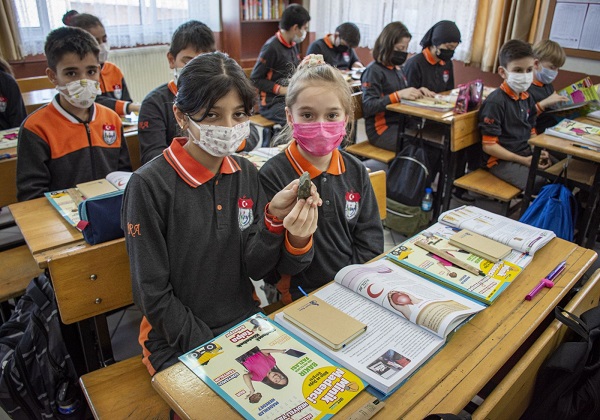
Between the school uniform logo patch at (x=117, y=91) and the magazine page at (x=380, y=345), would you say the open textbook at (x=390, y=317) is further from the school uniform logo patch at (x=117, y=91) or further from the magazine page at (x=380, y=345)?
the school uniform logo patch at (x=117, y=91)

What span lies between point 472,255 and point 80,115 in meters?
1.70

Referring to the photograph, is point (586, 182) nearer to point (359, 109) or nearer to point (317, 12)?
point (359, 109)

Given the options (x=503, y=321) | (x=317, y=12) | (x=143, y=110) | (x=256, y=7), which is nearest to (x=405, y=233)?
(x=143, y=110)

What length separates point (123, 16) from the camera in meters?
5.04

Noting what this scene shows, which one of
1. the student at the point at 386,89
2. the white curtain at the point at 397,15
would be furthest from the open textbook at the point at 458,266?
the white curtain at the point at 397,15

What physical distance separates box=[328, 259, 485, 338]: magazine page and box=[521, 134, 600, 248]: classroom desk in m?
1.75

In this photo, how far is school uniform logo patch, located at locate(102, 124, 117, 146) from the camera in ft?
6.98

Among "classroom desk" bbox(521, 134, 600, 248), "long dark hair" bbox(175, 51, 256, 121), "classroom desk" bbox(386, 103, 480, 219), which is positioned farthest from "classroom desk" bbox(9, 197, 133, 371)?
"classroom desk" bbox(521, 134, 600, 248)

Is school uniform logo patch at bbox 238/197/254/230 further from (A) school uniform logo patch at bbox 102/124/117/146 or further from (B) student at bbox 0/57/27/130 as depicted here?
(B) student at bbox 0/57/27/130

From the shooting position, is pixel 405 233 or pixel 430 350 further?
pixel 405 233

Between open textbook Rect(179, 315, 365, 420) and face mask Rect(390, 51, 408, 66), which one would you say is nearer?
open textbook Rect(179, 315, 365, 420)

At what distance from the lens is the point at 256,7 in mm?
5809

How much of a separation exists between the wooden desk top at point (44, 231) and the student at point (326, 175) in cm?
63

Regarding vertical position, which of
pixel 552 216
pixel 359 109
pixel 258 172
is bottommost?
pixel 552 216
